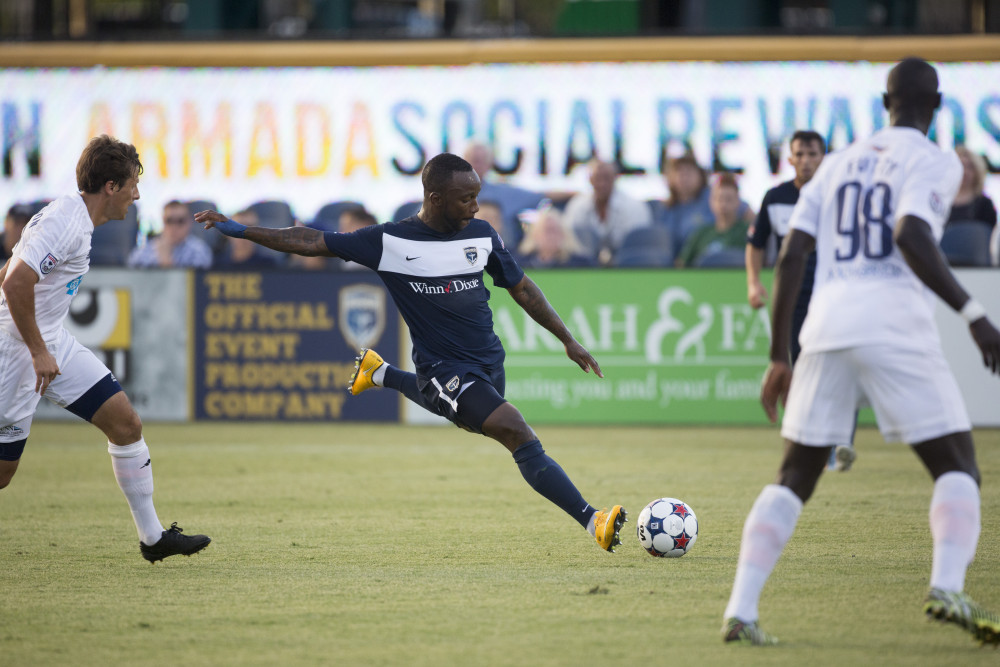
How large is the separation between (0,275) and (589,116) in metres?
10.6

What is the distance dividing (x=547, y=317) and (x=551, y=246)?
7100 mm

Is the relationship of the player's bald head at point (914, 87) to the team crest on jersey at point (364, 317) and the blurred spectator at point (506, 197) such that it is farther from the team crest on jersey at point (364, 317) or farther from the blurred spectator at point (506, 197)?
the blurred spectator at point (506, 197)

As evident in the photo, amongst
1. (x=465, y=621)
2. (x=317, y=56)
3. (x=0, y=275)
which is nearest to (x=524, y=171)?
(x=317, y=56)

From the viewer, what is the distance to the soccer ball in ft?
20.5

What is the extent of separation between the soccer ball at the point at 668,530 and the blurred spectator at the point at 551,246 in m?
7.30

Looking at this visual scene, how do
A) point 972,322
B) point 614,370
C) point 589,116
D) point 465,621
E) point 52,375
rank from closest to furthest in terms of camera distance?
point 972,322 < point 465,621 < point 52,375 < point 614,370 < point 589,116

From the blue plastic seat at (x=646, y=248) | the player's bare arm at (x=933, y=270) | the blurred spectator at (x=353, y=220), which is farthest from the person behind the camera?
the blurred spectator at (x=353, y=220)

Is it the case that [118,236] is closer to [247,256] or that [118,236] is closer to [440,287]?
[247,256]

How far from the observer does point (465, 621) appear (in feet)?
16.0

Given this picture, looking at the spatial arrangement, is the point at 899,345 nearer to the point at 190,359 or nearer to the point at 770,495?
the point at 770,495

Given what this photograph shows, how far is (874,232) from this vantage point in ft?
14.5

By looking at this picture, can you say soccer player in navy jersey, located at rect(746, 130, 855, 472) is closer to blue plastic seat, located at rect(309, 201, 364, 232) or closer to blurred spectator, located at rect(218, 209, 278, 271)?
blurred spectator, located at rect(218, 209, 278, 271)

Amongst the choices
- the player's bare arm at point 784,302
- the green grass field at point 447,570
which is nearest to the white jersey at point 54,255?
the green grass field at point 447,570

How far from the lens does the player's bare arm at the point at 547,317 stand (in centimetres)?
651
